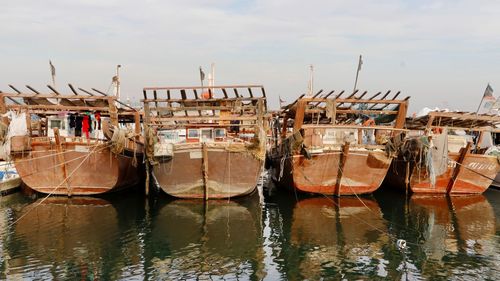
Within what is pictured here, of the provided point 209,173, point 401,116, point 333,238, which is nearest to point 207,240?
point 333,238

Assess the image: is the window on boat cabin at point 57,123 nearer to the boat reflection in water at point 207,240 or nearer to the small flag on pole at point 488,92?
the boat reflection in water at point 207,240

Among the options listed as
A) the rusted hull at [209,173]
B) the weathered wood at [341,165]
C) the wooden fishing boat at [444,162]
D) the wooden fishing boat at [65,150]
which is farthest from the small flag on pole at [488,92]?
the wooden fishing boat at [65,150]

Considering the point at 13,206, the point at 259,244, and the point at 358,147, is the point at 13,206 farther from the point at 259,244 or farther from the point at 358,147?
the point at 358,147

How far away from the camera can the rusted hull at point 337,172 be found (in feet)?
61.4

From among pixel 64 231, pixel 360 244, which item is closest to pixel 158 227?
pixel 64 231

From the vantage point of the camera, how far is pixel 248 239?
13.5m

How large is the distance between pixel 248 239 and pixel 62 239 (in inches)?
215

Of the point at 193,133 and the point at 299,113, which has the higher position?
the point at 299,113

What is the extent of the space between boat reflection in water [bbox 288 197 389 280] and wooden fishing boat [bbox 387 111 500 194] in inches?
102

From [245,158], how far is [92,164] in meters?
6.48

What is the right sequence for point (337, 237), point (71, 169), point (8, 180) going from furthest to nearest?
point (8, 180) → point (71, 169) → point (337, 237)

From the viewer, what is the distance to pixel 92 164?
18.8 metres

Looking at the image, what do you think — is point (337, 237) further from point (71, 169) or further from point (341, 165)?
point (71, 169)

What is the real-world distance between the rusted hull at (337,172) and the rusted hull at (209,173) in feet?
6.59
